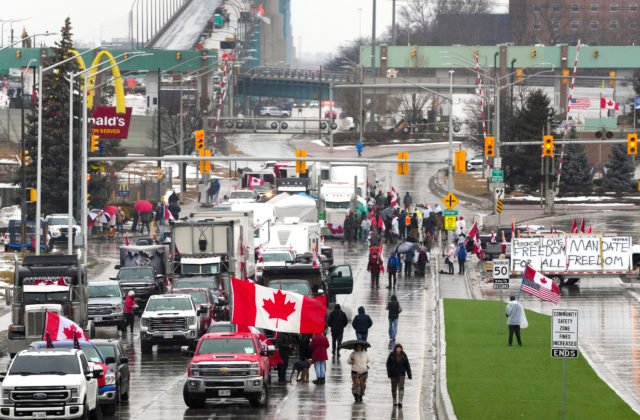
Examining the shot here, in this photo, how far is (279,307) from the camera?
31.8 meters

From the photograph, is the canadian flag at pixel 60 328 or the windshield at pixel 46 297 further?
the windshield at pixel 46 297

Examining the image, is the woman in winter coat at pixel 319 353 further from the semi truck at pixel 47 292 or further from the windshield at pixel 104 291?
A: the windshield at pixel 104 291

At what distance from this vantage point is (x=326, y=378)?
34312mm

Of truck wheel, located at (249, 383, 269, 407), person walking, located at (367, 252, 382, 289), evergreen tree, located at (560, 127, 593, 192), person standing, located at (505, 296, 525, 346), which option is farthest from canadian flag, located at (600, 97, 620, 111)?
truck wheel, located at (249, 383, 269, 407)

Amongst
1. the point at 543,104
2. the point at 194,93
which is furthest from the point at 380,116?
the point at 543,104

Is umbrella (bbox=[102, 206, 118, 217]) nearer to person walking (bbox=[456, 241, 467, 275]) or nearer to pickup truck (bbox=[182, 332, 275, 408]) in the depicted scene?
person walking (bbox=[456, 241, 467, 275])

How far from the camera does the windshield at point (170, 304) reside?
3947cm

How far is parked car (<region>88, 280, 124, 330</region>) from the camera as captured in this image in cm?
4269

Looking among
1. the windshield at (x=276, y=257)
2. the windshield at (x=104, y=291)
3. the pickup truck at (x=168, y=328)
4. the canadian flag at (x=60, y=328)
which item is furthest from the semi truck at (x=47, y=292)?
the windshield at (x=276, y=257)

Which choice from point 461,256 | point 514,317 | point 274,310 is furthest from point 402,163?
point 274,310

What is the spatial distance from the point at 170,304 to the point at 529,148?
56881 millimetres

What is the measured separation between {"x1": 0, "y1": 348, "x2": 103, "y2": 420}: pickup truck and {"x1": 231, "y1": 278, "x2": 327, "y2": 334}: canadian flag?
573 centimetres

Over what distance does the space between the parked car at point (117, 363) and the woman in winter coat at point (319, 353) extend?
14.0ft

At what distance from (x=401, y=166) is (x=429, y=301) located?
1798 centimetres
